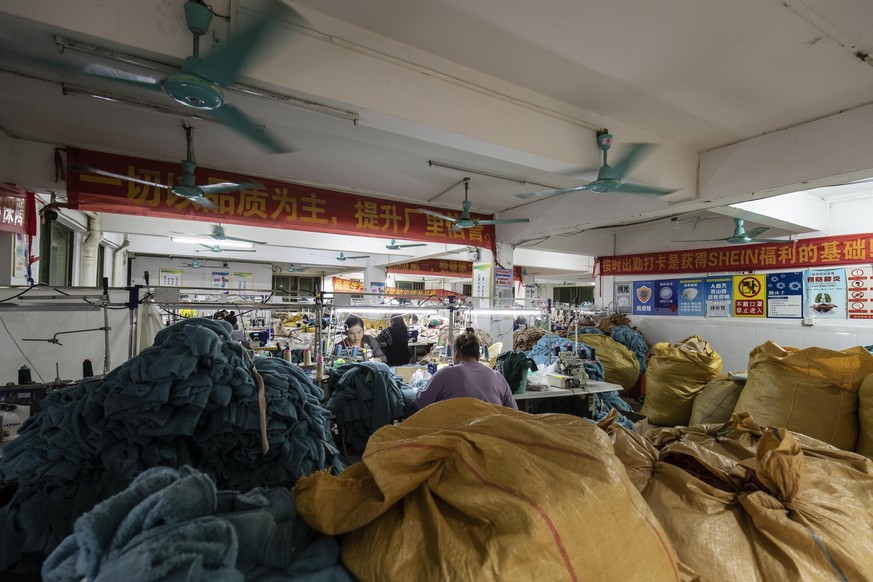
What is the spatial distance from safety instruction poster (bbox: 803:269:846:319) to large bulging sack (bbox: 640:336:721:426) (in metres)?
1.53

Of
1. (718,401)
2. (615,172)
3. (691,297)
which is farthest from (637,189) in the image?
(691,297)

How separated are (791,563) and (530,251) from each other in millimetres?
8113

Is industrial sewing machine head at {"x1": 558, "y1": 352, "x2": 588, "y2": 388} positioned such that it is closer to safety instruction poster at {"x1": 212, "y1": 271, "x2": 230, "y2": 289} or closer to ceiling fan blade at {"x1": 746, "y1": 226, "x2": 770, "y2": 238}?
ceiling fan blade at {"x1": 746, "y1": 226, "x2": 770, "y2": 238}

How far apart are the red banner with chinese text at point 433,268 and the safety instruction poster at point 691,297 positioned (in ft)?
20.4

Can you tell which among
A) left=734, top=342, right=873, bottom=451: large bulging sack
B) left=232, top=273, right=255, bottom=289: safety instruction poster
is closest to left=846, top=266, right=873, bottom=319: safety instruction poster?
left=734, top=342, right=873, bottom=451: large bulging sack

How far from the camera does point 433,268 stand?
1147 cm

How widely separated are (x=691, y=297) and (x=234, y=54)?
711 centimetres

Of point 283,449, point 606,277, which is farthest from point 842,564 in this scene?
point 606,277

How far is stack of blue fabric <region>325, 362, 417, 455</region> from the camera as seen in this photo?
3164 mm

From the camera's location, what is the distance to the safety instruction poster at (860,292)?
473 centimetres

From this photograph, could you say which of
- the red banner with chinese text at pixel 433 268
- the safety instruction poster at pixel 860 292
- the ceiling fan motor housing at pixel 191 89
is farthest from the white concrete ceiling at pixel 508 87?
the red banner with chinese text at pixel 433 268

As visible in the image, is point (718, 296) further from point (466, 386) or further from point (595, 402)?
point (466, 386)

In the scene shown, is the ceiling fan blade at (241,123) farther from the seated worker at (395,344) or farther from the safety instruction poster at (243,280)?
the safety instruction poster at (243,280)

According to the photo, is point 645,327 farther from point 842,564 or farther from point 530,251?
point 842,564
